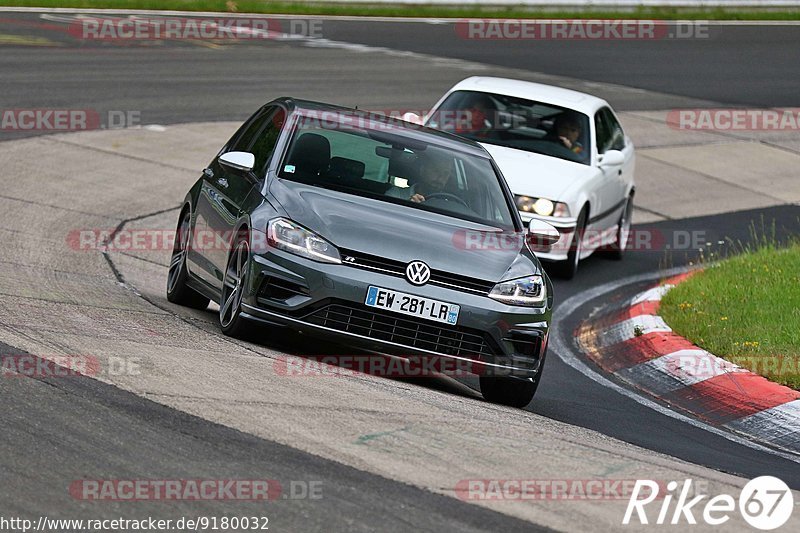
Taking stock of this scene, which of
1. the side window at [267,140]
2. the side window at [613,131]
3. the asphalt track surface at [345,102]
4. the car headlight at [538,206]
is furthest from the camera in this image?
the side window at [613,131]

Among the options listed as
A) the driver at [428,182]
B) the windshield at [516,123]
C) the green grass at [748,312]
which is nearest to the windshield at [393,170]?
the driver at [428,182]

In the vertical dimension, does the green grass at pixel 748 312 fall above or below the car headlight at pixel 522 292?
below

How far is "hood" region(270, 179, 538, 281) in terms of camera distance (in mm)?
7996

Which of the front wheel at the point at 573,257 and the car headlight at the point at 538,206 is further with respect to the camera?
the front wheel at the point at 573,257

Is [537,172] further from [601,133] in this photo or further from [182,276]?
[182,276]

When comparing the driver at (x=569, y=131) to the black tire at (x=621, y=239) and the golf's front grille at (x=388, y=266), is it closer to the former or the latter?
the black tire at (x=621, y=239)

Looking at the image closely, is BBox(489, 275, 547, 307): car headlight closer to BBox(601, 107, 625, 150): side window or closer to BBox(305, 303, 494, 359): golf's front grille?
BBox(305, 303, 494, 359): golf's front grille

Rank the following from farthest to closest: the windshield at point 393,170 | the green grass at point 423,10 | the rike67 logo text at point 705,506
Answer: the green grass at point 423,10 → the windshield at point 393,170 → the rike67 logo text at point 705,506

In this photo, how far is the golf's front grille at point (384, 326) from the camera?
7895 mm

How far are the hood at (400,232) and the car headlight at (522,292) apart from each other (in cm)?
7

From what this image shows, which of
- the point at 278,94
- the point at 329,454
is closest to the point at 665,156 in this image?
the point at 278,94

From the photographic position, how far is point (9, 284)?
9312 mm

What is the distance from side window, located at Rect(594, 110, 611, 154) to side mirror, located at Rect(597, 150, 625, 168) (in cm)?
30

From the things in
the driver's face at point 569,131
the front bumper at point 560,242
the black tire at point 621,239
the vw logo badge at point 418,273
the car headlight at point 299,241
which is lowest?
the black tire at point 621,239
